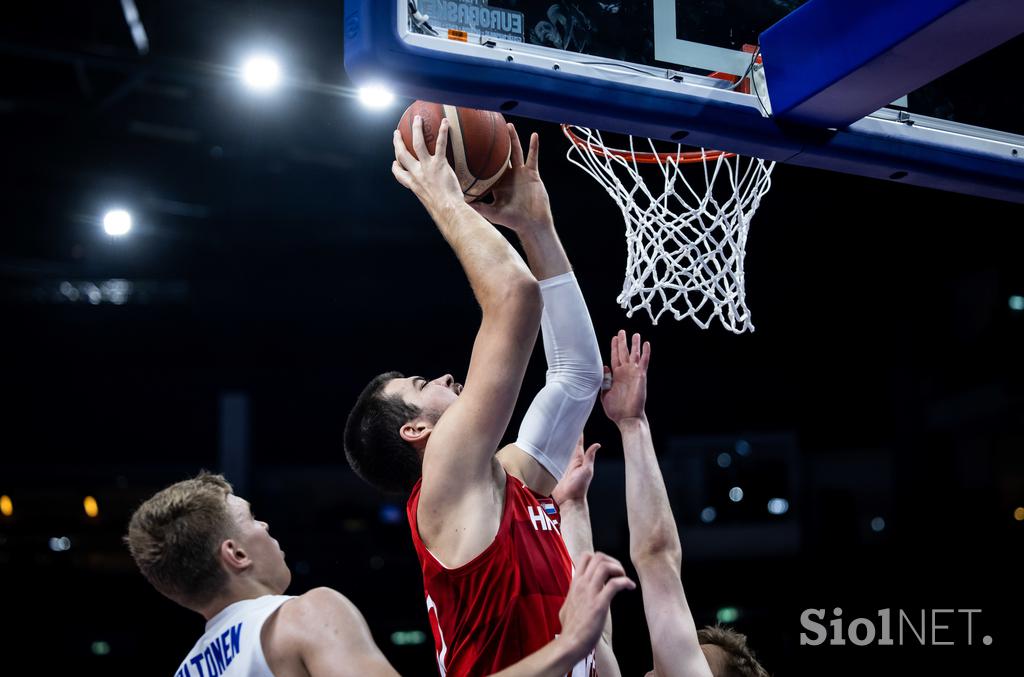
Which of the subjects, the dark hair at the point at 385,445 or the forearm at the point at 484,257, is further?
the dark hair at the point at 385,445

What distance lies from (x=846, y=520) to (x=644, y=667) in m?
3.06

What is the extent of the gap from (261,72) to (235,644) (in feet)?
17.0

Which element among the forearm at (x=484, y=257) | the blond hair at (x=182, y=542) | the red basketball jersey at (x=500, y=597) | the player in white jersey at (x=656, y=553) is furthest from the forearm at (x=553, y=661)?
the blond hair at (x=182, y=542)

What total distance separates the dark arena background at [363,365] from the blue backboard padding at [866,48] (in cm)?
454

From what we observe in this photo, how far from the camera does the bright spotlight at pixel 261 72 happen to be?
6.96 m

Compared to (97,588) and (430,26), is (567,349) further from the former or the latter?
(97,588)

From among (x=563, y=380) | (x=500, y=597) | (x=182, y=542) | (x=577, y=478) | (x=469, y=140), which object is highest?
(x=469, y=140)

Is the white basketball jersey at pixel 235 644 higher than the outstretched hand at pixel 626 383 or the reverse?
the reverse

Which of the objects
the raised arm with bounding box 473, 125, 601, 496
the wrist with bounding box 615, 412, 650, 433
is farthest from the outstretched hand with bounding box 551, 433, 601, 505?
the raised arm with bounding box 473, 125, 601, 496

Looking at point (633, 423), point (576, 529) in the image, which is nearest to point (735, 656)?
point (576, 529)

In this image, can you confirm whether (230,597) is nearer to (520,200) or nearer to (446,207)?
(446,207)

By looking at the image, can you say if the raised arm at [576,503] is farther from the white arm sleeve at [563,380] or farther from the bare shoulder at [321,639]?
the bare shoulder at [321,639]

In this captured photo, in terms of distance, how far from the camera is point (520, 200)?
112 inches

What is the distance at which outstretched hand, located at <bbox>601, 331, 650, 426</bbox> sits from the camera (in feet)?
10.2
